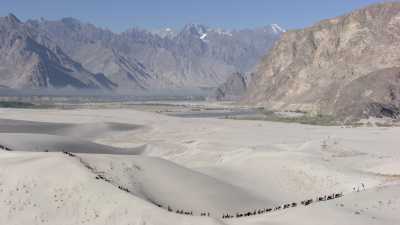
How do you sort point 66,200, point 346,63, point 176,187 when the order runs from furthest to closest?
point 346,63, point 176,187, point 66,200

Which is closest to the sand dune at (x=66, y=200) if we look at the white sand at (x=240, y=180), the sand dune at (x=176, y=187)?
the white sand at (x=240, y=180)

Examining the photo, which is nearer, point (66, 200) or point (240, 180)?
Answer: point (66, 200)

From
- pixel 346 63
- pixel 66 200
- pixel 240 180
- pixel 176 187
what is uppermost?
pixel 346 63

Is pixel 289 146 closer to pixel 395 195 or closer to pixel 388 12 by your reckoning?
pixel 395 195

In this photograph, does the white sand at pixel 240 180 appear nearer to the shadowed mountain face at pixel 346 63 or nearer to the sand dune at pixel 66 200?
the sand dune at pixel 66 200

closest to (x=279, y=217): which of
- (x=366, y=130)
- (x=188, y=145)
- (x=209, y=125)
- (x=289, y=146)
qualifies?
(x=289, y=146)

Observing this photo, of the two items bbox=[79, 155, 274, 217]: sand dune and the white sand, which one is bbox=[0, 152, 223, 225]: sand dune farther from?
bbox=[79, 155, 274, 217]: sand dune

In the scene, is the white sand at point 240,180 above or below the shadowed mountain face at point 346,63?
below

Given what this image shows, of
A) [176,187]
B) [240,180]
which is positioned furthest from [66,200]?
[240,180]

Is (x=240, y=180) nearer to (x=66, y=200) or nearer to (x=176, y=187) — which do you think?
(x=176, y=187)
